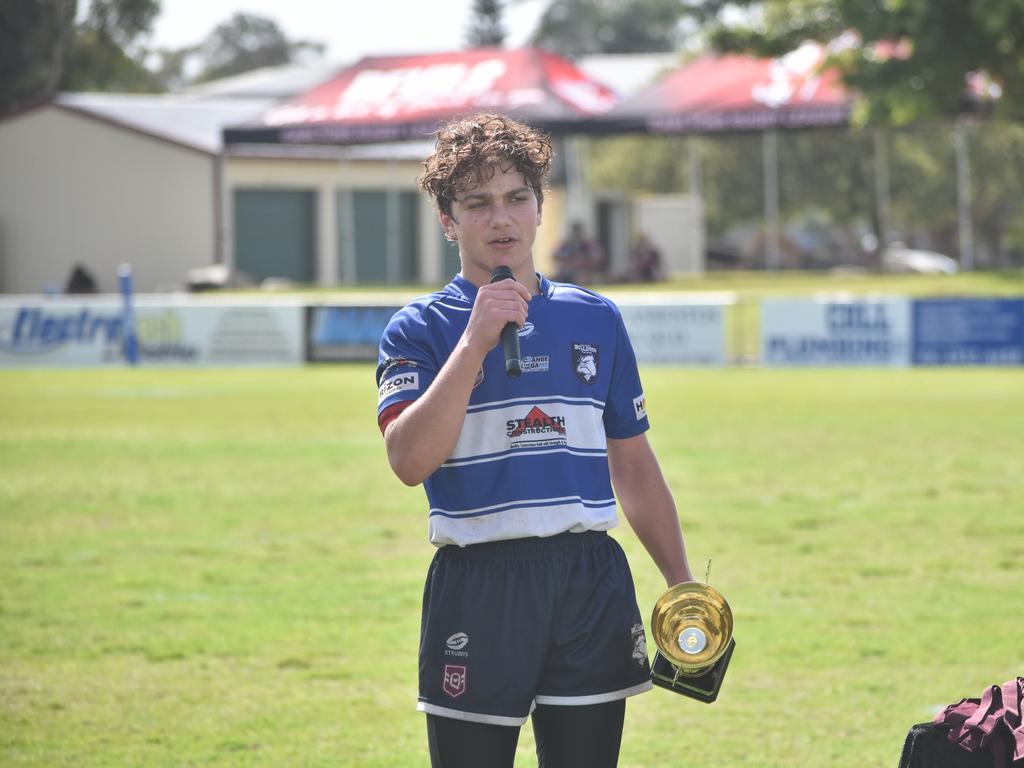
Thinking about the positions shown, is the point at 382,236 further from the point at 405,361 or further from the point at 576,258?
the point at 405,361

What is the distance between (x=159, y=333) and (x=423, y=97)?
930 centimetres

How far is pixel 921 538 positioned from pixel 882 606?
234cm

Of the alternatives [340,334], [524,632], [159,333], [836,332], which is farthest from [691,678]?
[159,333]

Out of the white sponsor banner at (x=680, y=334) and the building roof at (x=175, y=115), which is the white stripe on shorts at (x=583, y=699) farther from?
the building roof at (x=175, y=115)

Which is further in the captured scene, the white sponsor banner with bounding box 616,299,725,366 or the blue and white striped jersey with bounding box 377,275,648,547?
the white sponsor banner with bounding box 616,299,725,366

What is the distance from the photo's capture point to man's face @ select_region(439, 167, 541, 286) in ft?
11.4

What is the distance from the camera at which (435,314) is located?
354cm

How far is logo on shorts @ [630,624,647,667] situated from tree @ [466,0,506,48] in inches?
3492

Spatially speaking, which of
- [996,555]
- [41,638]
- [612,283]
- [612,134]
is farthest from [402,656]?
[612,283]

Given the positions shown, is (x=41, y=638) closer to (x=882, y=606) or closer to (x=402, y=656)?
(x=402, y=656)

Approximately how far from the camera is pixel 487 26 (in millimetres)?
91438

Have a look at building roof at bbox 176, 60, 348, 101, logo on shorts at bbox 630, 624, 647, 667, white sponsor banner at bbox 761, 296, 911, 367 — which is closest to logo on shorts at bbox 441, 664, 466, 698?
logo on shorts at bbox 630, 624, 647, 667

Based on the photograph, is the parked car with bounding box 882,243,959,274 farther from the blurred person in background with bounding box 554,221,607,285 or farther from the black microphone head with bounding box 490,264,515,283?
the black microphone head with bounding box 490,264,515,283

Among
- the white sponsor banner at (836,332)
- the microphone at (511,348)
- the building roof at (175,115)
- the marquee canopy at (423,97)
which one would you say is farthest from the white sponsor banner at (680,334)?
the microphone at (511,348)
